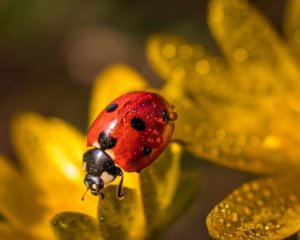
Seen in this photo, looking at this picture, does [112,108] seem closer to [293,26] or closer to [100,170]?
[100,170]

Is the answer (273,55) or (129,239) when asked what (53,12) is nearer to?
(273,55)

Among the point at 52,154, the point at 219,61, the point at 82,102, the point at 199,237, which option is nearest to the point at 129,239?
the point at 52,154

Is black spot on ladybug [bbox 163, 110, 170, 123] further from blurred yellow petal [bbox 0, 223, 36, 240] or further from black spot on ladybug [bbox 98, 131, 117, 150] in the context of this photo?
blurred yellow petal [bbox 0, 223, 36, 240]

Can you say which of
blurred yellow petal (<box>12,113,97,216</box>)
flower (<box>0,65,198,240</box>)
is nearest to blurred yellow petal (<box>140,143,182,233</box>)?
flower (<box>0,65,198,240</box>)

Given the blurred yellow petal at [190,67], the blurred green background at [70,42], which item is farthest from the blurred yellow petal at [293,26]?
the blurred green background at [70,42]

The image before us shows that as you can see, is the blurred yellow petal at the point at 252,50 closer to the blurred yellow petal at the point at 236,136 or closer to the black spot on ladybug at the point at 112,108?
the blurred yellow petal at the point at 236,136
